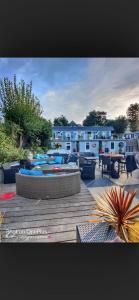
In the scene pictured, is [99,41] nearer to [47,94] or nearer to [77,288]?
[47,94]

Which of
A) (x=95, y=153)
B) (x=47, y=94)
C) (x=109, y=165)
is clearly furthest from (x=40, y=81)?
(x=109, y=165)

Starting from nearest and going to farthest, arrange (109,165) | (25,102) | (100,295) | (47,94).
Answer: (100,295), (47,94), (25,102), (109,165)

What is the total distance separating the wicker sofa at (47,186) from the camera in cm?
326

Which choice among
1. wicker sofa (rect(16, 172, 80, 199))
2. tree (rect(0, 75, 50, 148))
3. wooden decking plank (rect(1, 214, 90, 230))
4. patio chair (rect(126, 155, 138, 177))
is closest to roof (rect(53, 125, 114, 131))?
tree (rect(0, 75, 50, 148))

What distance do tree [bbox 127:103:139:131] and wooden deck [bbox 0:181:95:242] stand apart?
139 centimetres

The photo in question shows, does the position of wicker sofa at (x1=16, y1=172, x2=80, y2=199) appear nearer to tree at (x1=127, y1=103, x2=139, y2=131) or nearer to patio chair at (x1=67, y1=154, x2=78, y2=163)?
patio chair at (x1=67, y1=154, x2=78, y2=163)

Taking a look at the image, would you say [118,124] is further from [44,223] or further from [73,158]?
[44,223]

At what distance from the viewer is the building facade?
2916 mm

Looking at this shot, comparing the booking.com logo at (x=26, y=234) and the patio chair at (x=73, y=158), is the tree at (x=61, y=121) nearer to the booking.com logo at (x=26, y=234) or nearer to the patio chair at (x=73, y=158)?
the patio chair at (x=73, y=158)

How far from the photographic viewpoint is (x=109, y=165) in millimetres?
3697

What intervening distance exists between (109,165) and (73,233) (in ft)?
5.80

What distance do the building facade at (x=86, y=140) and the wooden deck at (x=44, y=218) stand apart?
898 mm

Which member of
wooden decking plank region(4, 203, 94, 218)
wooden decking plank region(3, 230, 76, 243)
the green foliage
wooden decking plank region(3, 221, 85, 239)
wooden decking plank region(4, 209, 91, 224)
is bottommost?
wooden decking plank region(3, 230, 76, 243)

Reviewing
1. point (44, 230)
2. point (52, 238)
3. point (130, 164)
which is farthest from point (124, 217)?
point (130, 164)
